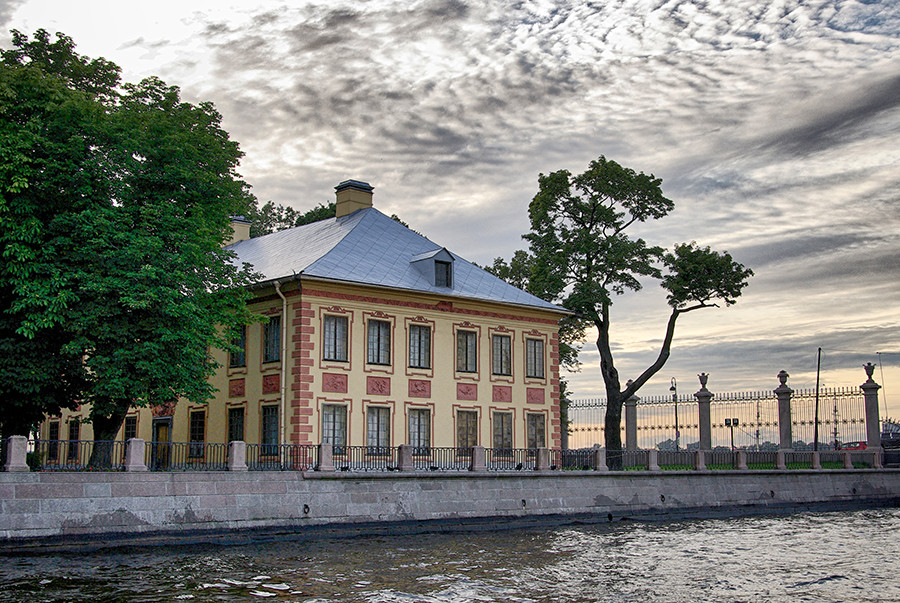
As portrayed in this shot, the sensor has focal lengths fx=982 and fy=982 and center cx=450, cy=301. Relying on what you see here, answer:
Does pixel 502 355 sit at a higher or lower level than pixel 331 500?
higher

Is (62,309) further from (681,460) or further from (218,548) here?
(681,460)

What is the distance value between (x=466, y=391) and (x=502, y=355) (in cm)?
233

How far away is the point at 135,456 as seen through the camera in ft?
80.6

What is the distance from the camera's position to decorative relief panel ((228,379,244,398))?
3450 centimetres

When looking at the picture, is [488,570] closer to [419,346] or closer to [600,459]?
[600,459]

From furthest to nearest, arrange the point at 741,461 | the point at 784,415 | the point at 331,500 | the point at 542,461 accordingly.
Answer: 1. the point at 784,415
2. the point at 741,461
3. the point at 542,461
4. the point at 331,500

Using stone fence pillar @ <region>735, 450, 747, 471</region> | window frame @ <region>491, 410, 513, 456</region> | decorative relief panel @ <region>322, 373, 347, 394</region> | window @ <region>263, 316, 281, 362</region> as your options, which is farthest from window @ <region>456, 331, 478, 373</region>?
stone fence pillar @ <region>735, 450, 747, 471</region>

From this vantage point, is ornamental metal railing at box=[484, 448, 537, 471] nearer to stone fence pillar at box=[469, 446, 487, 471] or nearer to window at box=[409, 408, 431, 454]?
stone fence pillar at box=[469, 446, 487, 471]

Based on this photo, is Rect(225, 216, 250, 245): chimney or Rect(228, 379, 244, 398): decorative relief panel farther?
Rect(225, 216, 250, 245): chimney

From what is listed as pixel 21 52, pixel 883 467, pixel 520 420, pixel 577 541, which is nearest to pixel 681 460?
pixel 520 420

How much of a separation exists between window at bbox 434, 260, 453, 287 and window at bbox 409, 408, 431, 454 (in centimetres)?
470

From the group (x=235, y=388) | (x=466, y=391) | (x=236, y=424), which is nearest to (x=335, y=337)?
(x=235, y=388)

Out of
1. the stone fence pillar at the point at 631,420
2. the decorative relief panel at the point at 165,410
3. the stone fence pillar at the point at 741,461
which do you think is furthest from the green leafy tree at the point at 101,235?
the stone fence pillar at the point at 631,420

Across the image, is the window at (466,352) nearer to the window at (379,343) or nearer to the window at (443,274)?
the window at (443,274)
